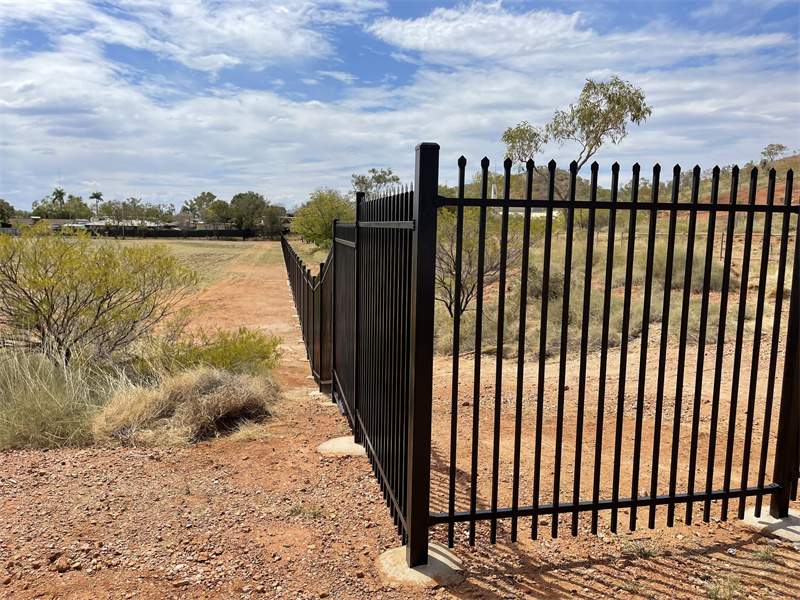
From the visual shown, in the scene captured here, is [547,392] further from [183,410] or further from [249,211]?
[249,211]

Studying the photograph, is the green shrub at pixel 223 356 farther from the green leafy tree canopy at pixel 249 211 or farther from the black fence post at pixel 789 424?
the green leafy tree canopy at pixel 249 211

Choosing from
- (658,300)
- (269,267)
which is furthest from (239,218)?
(658,300)

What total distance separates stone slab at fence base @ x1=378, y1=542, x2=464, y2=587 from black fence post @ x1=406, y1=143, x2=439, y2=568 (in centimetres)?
6

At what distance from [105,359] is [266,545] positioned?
177 inches

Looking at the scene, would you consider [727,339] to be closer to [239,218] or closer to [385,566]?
[385,566]

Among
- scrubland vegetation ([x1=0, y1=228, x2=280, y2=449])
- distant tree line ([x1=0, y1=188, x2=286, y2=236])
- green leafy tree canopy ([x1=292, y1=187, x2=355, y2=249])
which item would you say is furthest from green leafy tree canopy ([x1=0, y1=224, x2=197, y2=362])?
distant tree line ([x1=0, y1=188, x2=286, y2=236])

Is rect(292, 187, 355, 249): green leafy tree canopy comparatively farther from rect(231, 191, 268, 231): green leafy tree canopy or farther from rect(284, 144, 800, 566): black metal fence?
rect(284, 144, 800, 566): black metal fence

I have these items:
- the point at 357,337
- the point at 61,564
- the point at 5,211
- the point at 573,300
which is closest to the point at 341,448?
the point at 357,337

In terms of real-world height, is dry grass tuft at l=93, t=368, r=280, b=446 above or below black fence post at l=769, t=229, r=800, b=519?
below

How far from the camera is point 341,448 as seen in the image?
17.7 feet

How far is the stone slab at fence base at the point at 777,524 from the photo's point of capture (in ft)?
12.5

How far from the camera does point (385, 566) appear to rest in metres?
3.45

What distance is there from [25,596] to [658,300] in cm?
1450

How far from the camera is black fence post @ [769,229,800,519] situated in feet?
12.7
